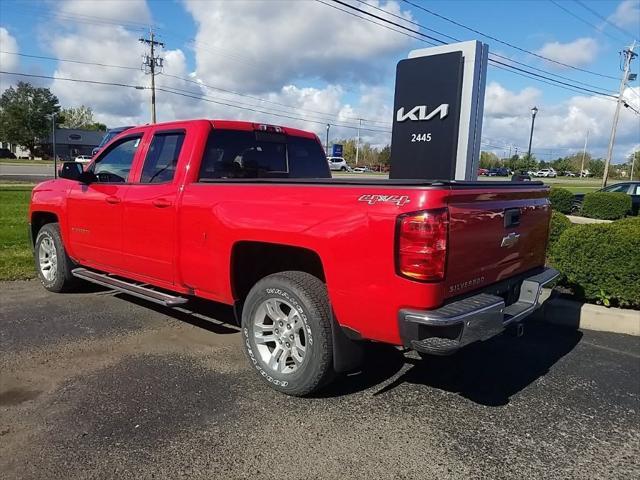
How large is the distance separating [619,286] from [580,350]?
107 cm

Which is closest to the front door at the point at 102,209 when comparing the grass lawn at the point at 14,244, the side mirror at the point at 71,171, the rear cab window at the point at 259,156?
the side mirror at the point at 71,171

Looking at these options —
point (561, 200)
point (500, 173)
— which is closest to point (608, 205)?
point (561, 200)

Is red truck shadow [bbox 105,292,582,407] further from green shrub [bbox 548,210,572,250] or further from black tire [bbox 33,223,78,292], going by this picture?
green shrub [bbox 548,210,572,250]

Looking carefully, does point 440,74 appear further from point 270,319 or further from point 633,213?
point 633,213

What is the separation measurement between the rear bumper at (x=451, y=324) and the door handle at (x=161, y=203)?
232 cm

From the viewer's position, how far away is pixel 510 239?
3729 mm

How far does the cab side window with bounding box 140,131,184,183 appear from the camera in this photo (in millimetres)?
4582

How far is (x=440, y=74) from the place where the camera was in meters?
7.96

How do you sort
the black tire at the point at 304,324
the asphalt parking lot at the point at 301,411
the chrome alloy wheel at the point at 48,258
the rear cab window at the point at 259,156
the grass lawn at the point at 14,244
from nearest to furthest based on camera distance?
the asphalt parking lot at the point at 301,411
the black tire at the point at 304,324
the rear cab window at the point at 259,156
the chrome alloy wheel at the point at 48,258
the grass lawn at the point at 14,244

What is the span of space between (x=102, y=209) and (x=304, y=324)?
2.78 metres

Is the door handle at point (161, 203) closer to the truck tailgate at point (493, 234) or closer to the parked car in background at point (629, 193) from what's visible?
the truck tailgate at point (493, 234)

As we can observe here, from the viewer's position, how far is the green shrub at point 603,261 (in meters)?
5.35

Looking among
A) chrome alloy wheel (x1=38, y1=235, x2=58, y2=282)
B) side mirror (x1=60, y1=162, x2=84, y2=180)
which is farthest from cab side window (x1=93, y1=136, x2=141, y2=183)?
chrome alloy wheel (x1=38, y1=235, x2=58, y2=282)

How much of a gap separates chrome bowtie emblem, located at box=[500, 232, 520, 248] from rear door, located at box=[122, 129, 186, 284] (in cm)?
257
